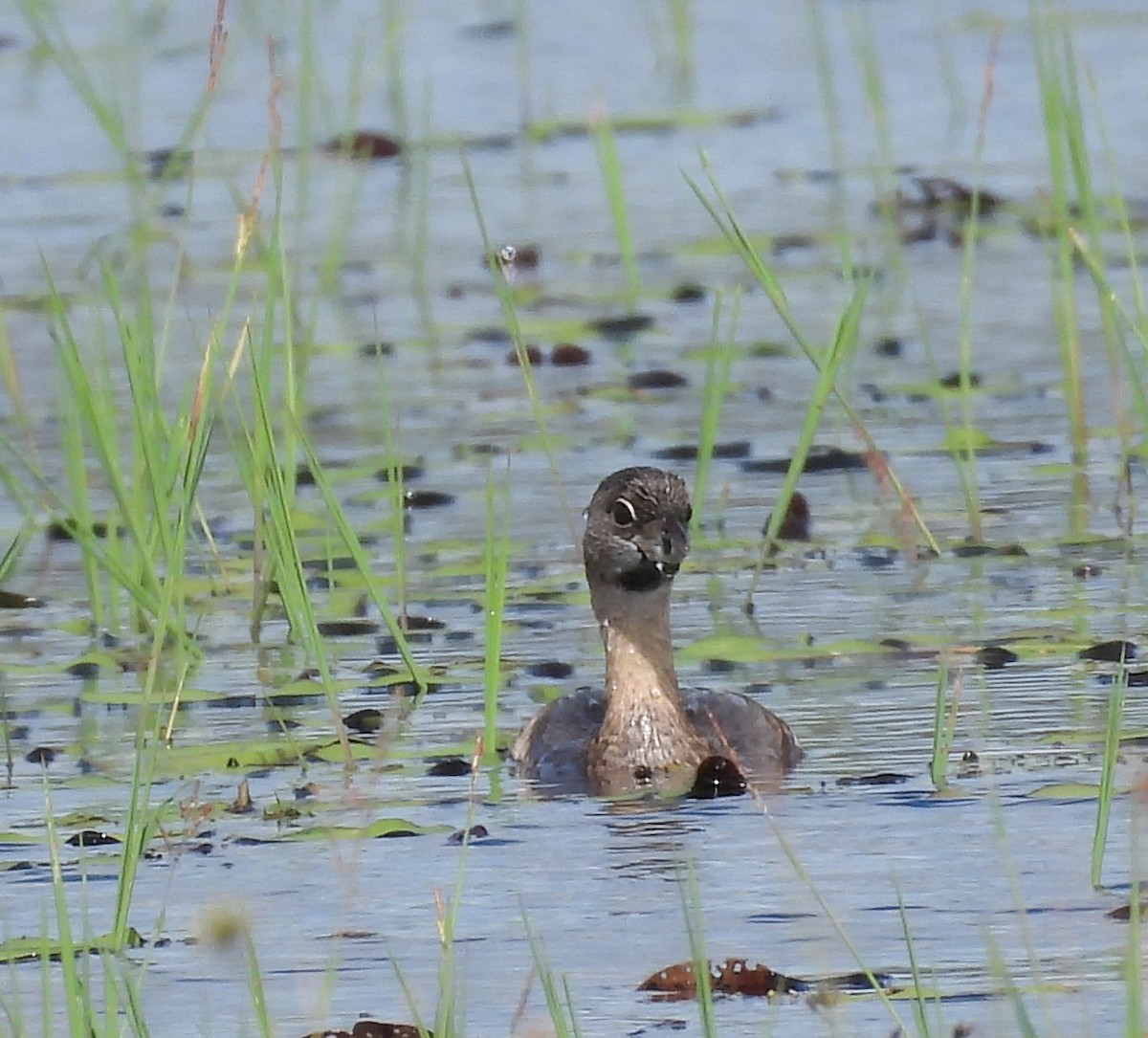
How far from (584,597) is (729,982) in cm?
401

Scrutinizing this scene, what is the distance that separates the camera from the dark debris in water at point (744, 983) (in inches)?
249

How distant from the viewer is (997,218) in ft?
53.2

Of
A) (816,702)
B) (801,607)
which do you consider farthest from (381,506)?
(816,702)

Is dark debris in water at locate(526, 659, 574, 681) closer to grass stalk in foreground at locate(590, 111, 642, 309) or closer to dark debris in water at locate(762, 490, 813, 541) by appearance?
dark debris in water at locate(762, 490, 813, 541)

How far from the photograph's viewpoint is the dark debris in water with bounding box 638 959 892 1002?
249 inches

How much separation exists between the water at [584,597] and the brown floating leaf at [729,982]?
8 centimetres

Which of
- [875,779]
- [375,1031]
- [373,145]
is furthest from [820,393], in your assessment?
[373,145]

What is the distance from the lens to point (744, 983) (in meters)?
6.36

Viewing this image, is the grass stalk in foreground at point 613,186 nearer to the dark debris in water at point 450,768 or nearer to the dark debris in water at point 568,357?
the dark debris in water at point 568,357

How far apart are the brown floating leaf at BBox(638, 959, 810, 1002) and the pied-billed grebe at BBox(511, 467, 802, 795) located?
2.10 m

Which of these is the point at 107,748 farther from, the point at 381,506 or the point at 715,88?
the point at 715,88

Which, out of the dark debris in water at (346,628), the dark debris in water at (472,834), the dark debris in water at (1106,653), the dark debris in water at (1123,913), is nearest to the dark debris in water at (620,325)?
the dark debris in water at (346,628)

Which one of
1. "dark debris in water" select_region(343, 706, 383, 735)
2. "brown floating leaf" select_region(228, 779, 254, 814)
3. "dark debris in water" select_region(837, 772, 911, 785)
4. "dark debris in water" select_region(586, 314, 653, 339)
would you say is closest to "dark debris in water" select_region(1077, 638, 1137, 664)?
"dark debris in water" select_region(837, 772, 911, 785)

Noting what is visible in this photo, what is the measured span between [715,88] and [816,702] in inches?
446
